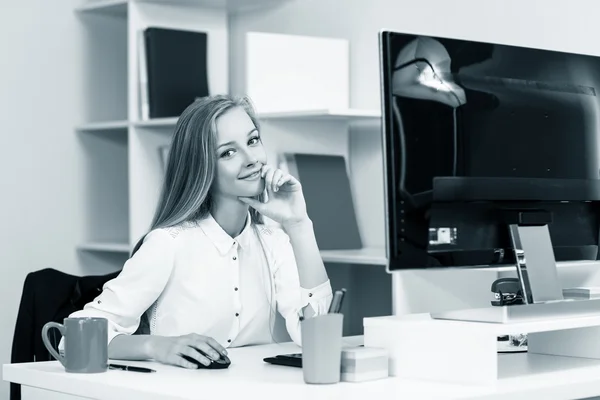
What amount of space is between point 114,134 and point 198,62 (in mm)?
559

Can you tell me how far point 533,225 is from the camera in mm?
1754

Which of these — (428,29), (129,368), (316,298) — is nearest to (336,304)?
(129,368)

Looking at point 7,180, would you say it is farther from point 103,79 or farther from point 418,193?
point 418,193

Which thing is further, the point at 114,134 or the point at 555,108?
the point at 114,134

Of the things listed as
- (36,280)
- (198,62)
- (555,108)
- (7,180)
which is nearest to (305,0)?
(198,62)

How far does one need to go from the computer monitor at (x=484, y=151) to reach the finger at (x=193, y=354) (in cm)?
43

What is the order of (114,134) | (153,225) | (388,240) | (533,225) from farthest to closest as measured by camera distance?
(114,134), (153,225), (533,225), (388,240)

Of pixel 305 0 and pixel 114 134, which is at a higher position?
pixel 305 0

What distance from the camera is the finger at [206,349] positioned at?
1820 mm

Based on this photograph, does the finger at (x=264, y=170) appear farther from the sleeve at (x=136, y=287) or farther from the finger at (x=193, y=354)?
the finger at (x=193, y=354)

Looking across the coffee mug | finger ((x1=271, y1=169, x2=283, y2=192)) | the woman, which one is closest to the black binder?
the woman

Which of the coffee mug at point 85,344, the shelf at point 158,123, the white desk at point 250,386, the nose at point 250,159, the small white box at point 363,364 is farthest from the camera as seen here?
the shelf at point 158,123

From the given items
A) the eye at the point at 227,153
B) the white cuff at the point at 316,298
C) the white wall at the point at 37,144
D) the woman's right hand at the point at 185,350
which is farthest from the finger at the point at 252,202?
the white wall at the point at 37,144

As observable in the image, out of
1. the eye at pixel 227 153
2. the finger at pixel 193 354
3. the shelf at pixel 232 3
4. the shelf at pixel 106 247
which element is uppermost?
the shelf at pixel 232 3
